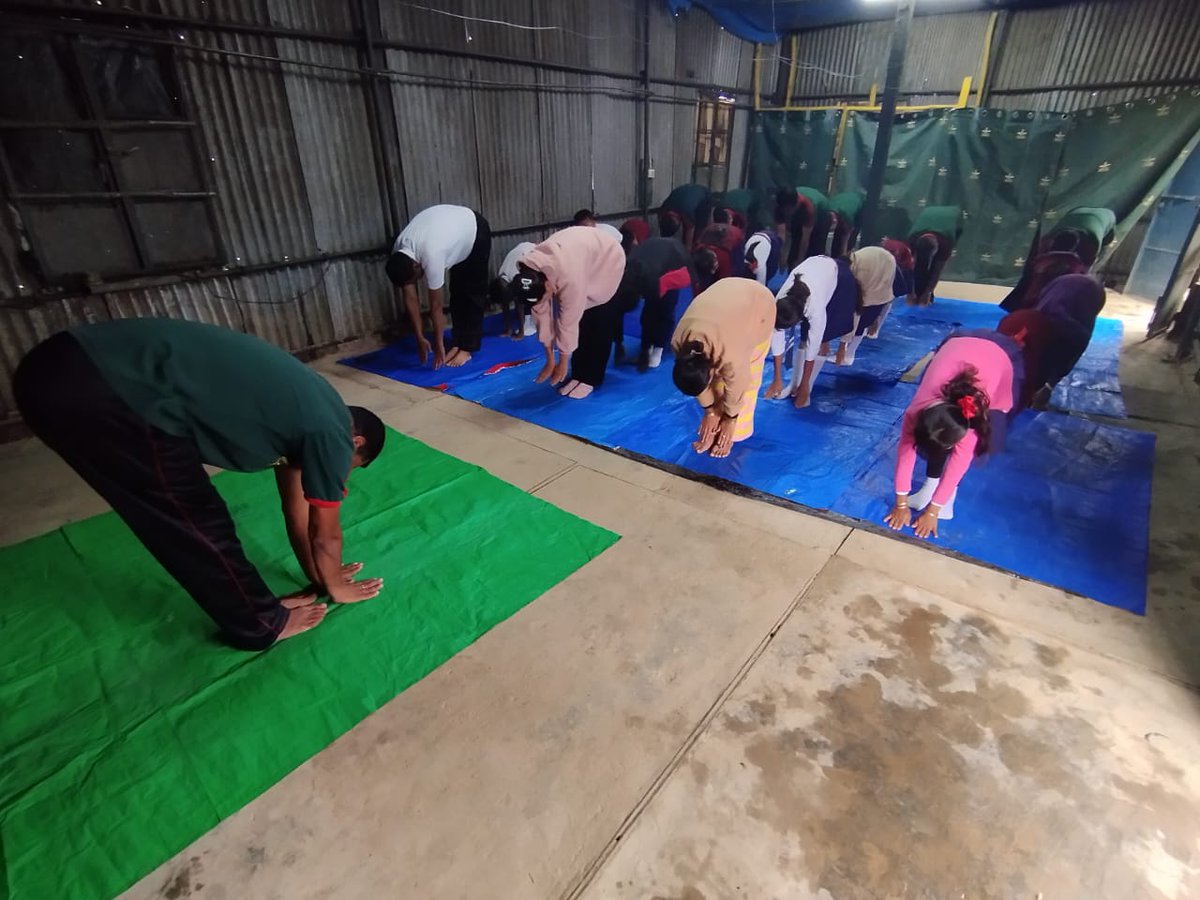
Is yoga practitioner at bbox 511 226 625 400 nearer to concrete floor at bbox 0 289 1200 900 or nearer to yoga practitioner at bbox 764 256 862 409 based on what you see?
yoga practitioner at bbox 764 256 862 409

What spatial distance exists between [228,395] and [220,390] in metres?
0.02

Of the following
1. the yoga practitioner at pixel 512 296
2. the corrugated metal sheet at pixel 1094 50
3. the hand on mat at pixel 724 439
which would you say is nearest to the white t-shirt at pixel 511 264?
the yoga practitioner at pixel 512 296

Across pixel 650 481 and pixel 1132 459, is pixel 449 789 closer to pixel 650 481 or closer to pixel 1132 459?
pixel 650 481

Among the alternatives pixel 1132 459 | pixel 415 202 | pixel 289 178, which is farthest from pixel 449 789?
pixel 415 202

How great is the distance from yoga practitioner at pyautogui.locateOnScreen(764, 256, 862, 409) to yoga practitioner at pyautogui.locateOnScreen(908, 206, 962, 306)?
2.49 metres

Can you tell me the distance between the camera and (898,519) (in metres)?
2.74

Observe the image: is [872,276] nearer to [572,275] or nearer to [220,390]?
[572,275]

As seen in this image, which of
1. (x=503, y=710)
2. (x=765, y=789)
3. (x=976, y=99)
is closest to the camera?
(x=765, y=789)

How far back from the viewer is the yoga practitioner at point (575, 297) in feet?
12.9

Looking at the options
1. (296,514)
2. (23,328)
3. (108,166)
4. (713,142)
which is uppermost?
(713,142)

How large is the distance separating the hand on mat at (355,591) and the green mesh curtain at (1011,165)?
271 inches

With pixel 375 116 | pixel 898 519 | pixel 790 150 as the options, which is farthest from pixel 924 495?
pixel 790 150

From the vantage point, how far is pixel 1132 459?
331 centimetres

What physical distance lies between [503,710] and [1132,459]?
12.0 feet
